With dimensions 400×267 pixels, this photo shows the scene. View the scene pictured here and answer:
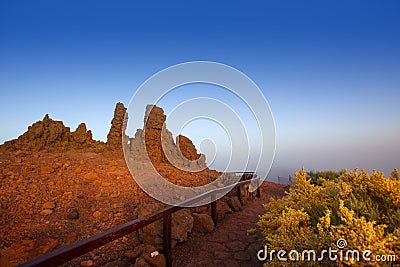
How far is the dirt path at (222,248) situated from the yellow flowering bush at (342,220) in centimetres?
119

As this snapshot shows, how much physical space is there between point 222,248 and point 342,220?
9.64ft

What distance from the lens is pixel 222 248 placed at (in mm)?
4840

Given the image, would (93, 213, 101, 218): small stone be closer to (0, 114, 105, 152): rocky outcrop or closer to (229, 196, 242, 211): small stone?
(229, 196, 242, 211): small stone

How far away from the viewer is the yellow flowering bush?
6.97 feet

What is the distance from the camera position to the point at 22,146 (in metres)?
13.7

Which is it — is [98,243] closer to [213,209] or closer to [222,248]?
[222,248]

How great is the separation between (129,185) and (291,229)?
19.7 feet

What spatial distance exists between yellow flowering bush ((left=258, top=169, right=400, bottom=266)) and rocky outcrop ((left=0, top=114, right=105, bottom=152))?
14.3 metres

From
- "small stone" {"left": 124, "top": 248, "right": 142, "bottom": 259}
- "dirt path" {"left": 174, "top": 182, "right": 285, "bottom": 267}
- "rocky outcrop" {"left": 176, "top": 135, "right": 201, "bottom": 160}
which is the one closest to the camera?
"small stone" {"left": 124, "top": 248, "right": 142, "bottom": 259}

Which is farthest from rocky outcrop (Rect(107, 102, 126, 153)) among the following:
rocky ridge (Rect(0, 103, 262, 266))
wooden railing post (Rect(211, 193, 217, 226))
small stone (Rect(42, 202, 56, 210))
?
wooden railing post (Rect(211, 193, 217, 226))

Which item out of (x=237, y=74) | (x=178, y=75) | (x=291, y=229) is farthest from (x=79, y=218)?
(x=237, y=74)

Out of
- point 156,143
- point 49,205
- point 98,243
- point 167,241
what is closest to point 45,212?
point 49,205

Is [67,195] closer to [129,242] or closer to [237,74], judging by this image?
[129,242]

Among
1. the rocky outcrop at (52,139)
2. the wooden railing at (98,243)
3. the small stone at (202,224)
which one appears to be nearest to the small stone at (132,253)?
the wooden railing at (98,243)
